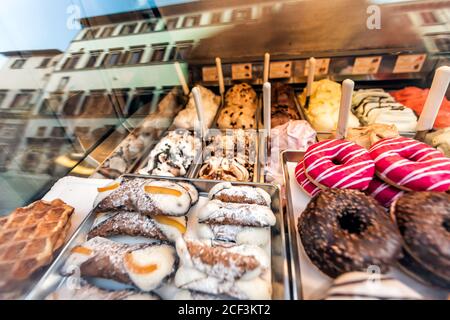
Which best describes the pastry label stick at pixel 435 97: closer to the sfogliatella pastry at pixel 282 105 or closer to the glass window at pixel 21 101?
the sfogliatella pastry at pixel 282 105

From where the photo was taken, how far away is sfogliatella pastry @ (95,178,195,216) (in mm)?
919

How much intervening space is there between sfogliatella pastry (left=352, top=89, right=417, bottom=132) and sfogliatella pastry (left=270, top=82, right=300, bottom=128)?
1.78 feet

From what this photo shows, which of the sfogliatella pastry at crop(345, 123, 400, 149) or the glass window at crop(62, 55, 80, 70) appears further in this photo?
the glass window at crop(62, 55, 80, 70)

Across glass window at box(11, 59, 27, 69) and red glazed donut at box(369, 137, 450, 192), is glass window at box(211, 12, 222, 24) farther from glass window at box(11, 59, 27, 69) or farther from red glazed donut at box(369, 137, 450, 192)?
red glazed donut at box(369, 137, 450, 192)

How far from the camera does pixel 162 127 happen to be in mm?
2004

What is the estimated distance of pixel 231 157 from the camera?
151 cm

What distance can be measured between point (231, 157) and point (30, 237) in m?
1.13

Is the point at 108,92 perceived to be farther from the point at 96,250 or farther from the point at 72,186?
the point at 96,250

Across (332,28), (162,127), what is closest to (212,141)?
(162,127)

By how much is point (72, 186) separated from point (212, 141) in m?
1.00

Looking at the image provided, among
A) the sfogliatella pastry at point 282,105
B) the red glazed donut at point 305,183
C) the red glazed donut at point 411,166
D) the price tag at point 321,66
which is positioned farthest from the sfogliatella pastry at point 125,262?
the price tag at point 321,66

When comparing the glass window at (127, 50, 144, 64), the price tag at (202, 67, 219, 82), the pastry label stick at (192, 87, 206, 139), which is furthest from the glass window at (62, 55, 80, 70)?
the price tag at (202, 67, 219, 82)

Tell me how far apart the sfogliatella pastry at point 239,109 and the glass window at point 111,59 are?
42.6 inches

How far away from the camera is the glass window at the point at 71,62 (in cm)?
161
